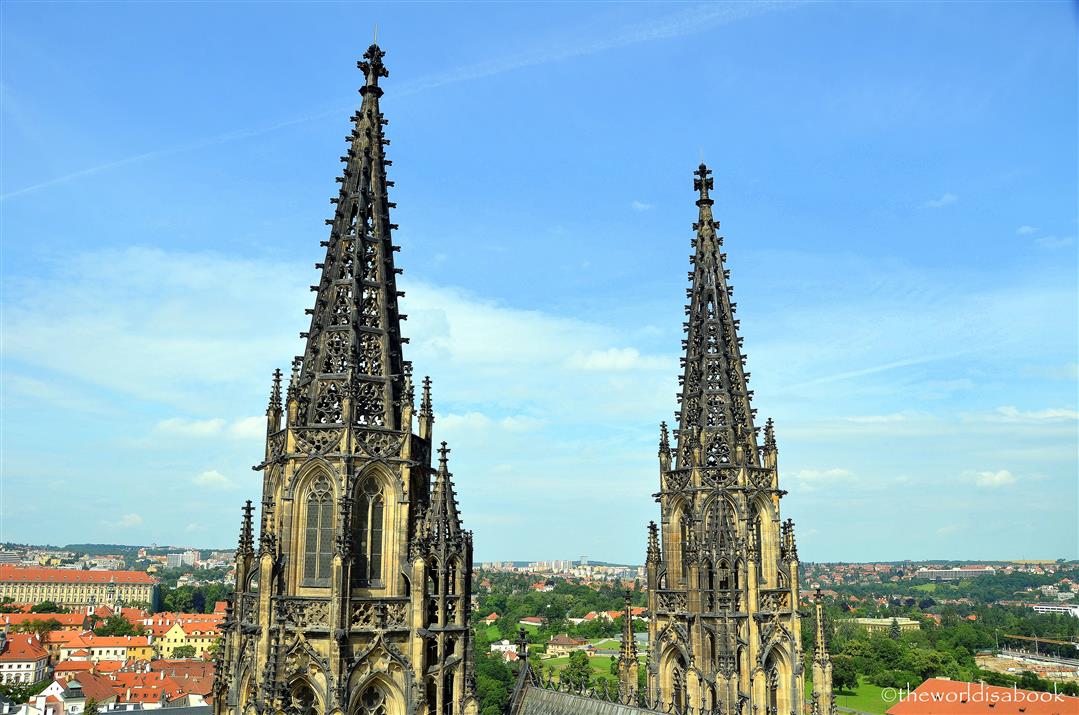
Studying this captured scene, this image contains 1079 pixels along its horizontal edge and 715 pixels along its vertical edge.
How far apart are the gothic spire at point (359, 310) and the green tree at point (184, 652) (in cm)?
14421

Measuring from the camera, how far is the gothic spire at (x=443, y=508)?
23734 mm

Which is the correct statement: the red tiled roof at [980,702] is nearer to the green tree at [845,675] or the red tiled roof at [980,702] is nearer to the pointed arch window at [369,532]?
the green tree at [845,675]

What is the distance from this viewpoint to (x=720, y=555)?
3291 cm

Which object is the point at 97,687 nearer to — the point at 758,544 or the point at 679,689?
the point at 679,689

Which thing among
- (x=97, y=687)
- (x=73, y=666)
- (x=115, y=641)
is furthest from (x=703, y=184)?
(x=115, y=641)

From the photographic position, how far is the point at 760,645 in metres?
32.2

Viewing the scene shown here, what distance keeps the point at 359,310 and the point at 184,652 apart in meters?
145

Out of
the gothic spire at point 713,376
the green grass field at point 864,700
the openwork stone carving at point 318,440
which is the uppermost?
the gothic spire at point 713,376

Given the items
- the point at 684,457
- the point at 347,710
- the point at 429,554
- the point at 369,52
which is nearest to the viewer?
the point at 347,710

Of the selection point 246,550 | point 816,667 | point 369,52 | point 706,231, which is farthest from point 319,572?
point 706,231

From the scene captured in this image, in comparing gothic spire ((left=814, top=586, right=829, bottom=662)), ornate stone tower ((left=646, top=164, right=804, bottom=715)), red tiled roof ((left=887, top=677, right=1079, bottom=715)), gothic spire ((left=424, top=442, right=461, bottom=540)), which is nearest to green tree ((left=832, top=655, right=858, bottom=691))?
red tiled roof ((left=887, top=677, right=1079, bottom=715))

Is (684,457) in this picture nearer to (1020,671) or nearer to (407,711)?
(407,711)

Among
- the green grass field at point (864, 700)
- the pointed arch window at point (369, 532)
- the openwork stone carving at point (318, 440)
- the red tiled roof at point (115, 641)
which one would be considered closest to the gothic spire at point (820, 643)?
the pointed arch window at point (369, 532)

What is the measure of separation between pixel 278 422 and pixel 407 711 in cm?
827
